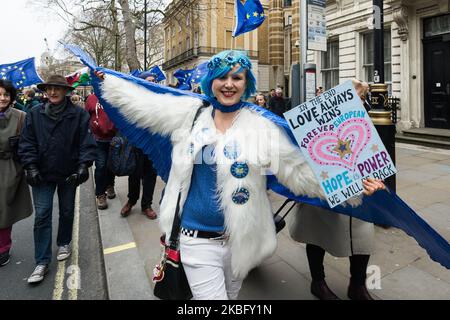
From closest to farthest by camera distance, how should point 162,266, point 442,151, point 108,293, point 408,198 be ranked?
point 162,266
point 108,293
point 408,198
point 442,151

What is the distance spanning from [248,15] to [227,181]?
5955 mm

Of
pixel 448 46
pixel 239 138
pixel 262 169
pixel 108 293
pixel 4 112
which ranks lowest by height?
pixel 108 293

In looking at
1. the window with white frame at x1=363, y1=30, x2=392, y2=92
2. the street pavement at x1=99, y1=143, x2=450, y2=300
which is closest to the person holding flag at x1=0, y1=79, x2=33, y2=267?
the street pavement at x1=99, y1=143, x2=450, y2=300

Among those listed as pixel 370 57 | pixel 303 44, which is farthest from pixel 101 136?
pixel 370 57

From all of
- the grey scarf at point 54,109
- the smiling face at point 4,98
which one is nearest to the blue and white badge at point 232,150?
the grey scarf at point 54,109

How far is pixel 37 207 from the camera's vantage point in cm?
349

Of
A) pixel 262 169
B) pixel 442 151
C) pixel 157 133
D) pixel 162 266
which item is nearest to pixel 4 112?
pixel 157 133

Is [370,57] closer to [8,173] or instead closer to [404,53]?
[404,53]

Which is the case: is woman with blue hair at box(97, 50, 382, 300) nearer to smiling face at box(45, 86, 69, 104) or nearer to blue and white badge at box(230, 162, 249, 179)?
blue and white badge at box(230, 162, 249, 179)

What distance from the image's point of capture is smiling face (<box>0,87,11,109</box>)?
368cm

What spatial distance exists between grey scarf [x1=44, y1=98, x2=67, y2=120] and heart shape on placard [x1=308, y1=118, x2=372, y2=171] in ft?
8.95

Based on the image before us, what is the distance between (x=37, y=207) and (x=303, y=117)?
289 centimetres

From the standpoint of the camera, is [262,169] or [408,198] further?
[408,198]
